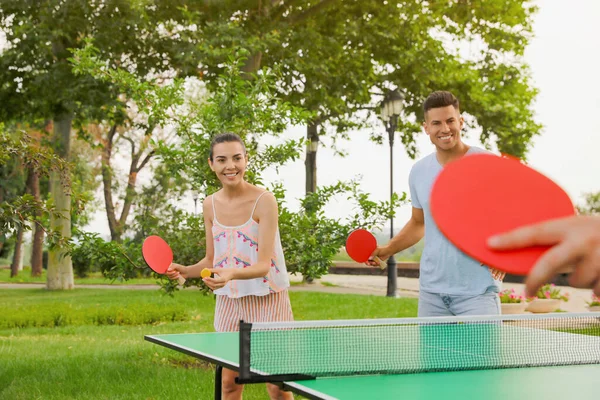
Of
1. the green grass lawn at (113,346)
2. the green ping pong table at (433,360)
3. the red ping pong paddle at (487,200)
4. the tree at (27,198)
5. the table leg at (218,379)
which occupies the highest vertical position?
the tree at (27,198)

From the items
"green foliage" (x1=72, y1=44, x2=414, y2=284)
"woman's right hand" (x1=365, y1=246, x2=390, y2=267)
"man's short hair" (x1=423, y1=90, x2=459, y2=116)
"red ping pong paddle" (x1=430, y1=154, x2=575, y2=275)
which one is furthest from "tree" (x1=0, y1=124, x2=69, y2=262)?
"red ping pong paddle" (x1=430, y1=154, x2=575, y2=275)

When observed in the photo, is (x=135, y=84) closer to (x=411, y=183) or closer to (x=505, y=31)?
(x=411, y=183)

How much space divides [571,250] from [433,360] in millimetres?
2555

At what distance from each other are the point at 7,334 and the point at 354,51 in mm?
8788

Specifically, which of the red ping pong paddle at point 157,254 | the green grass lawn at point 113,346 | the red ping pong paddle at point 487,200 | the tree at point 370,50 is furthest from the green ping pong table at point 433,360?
the tree at point 370,50

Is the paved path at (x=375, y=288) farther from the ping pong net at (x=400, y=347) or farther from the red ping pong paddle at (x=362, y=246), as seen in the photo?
the ping pong net at (x=400, y=347)

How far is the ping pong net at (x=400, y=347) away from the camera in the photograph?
10.3 ft

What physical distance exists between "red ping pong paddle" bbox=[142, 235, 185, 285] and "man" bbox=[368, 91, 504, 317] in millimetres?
1488

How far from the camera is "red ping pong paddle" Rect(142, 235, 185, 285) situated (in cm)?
450

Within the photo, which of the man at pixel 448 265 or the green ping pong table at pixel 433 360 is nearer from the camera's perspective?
the green ping pong table at pixel 433 360

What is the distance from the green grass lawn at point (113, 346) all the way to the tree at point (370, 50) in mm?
4158

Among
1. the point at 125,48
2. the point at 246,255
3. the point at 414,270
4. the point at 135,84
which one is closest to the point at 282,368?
the point at 246,255

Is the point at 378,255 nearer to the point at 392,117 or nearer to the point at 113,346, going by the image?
the point at 113,346

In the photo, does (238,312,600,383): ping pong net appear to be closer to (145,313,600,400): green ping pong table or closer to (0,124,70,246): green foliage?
(145,313,600,400): green ping pong table
